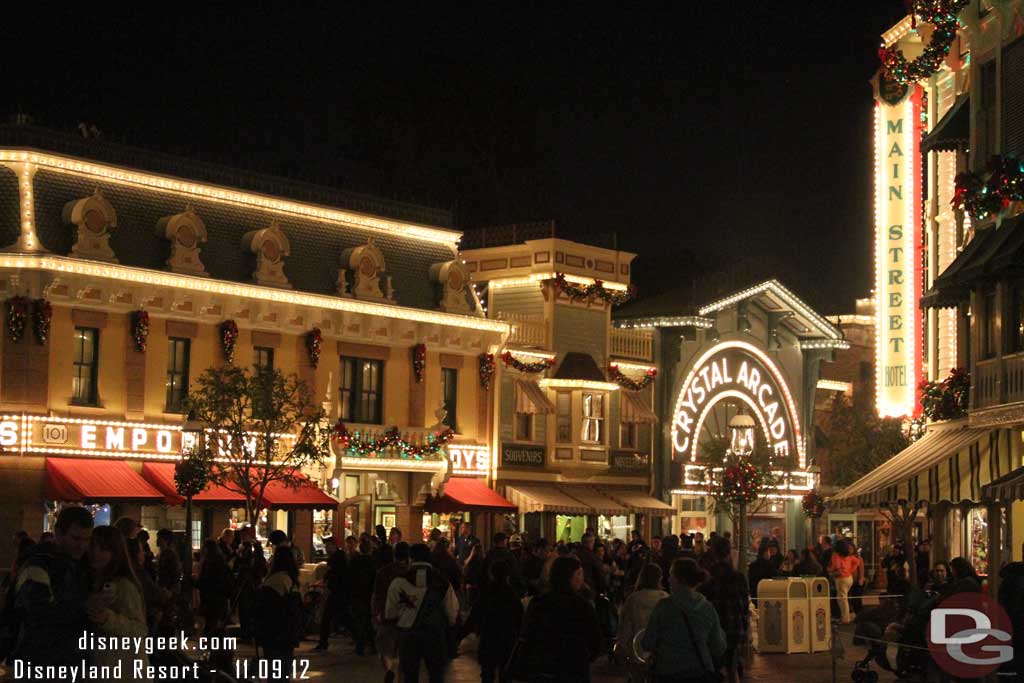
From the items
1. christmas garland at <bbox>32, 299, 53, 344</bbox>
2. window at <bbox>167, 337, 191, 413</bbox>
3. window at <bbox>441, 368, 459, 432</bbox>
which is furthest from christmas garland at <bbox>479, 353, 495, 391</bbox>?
christmas garland at <bbox>32, 299, 53, 344</bbox>

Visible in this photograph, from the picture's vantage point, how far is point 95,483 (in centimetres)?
3400

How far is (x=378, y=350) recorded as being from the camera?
137ft

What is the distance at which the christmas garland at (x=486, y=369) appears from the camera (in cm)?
4431

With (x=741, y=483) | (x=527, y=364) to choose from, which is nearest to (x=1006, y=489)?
(x=741, y=483)

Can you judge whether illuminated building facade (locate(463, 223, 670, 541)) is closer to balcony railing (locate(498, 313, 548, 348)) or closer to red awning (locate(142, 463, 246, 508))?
balcony railing (locate(498, 313, 548, 348))

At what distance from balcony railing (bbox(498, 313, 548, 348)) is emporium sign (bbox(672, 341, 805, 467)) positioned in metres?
6.55

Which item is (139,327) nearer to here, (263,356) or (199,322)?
(199,322)

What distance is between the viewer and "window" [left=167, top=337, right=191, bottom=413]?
1465 inches

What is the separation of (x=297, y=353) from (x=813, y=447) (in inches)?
905

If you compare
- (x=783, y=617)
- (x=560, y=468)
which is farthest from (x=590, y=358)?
(x=783, y=617)

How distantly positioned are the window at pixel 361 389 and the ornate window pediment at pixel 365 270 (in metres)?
1.62

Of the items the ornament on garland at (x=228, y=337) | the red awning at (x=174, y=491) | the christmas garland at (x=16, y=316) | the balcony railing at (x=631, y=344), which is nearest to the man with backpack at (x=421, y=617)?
the red awning at (x=174, y=491)

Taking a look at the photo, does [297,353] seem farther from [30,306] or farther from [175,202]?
[30,306]

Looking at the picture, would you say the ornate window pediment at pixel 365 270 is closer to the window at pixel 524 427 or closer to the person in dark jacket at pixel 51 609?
the window at pixel 524 427
